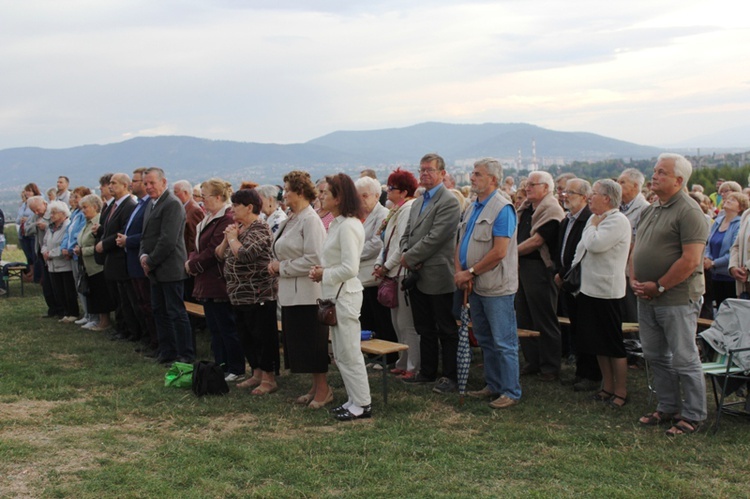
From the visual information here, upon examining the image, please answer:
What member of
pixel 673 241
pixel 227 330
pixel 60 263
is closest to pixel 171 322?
pixel 227 330

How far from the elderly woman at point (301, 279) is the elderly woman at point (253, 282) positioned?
0.41 m

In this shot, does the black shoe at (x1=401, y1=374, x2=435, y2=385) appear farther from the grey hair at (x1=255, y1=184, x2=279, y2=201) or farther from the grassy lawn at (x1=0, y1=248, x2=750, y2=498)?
the grey hair at (x1=255, y1=184, x2=279, y2=201)

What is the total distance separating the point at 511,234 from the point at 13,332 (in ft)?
25.5

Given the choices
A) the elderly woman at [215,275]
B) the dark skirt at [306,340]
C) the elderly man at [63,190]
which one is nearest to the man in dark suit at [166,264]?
the elderly woman at [215,275]

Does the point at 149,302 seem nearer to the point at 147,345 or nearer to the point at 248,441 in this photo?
the point at 147,345

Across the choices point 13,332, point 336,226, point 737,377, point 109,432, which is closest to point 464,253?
point 336,226

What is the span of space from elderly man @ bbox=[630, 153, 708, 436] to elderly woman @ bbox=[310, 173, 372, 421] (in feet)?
7.17

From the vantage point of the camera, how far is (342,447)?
5.20m

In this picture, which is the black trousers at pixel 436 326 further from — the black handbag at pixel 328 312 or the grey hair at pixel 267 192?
the grey hair at pixel 267 192

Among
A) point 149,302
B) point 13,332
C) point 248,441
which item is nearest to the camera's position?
point 248,441

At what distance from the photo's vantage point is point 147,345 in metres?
9.09

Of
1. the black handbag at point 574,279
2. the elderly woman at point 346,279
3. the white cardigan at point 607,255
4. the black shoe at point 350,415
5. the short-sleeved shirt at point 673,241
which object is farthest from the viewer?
the black handbag at point 574,279

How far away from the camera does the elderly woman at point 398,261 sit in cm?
730

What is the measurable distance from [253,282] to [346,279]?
134cm
